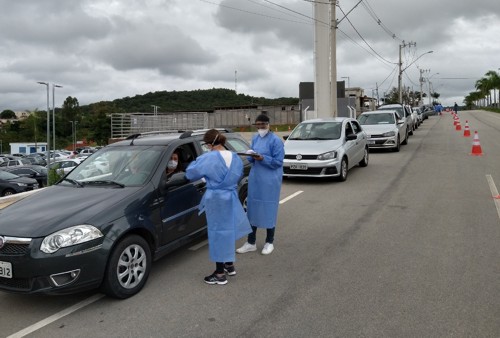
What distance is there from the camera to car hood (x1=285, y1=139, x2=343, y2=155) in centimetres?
1045

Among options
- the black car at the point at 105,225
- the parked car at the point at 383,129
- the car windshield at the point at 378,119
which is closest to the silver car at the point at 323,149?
the parked car at the point at 383,129

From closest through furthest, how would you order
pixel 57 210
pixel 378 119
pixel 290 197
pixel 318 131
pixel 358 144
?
1. pixel 57 210
2. pixel 290 197
3. pixel 318 131
4. pixel 358 144
5. pixel 378 119

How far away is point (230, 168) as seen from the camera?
4.30m

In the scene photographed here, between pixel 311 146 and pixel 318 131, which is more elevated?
pixel 318 131

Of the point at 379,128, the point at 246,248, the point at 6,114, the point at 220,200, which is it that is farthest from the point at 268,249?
the point at 6,114

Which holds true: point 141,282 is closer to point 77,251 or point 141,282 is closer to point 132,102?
point 77,251

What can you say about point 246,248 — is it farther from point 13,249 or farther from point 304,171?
point 304,171

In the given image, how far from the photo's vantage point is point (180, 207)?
4992mm

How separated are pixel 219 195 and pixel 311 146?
676 centimetres

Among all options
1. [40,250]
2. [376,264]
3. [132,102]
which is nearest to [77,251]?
[40,250]

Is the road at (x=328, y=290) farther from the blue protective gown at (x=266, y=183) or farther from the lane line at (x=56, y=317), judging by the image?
the blue protective gown at (x=266, y=183)

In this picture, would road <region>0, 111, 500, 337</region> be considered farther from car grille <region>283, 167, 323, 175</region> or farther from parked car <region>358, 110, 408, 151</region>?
parked car <region>358, 110, 408, 151</region>

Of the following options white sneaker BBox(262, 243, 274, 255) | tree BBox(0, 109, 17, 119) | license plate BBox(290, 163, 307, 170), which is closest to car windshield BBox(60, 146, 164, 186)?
white sneaker BBox(262, 243, 274, 255)

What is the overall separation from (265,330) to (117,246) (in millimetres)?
1611
